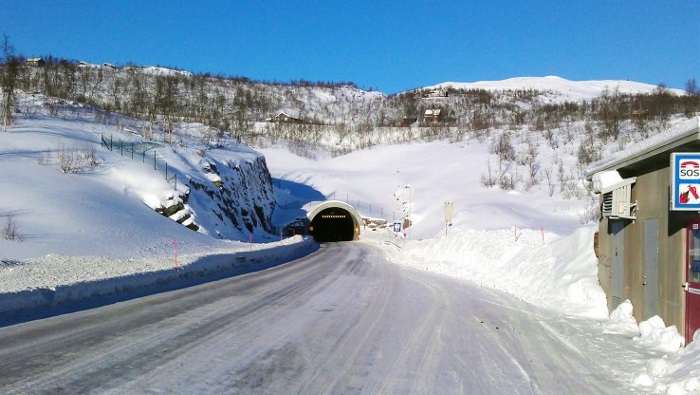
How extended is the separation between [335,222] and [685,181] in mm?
66838

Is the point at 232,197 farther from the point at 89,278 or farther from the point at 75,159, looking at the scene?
the point at 89,278

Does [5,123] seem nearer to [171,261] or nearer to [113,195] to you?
[113,195]

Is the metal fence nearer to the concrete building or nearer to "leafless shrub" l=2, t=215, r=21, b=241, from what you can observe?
"leafless shrub" l=2, t=215, r=21, b=241

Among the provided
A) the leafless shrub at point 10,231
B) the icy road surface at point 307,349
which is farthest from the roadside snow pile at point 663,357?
the leafless shrub at point 10,231

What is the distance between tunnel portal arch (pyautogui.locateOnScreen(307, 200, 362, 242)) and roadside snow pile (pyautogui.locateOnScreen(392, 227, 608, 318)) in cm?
3201

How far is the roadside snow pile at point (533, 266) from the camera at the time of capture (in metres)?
13.2

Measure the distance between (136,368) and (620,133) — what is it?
233 feet

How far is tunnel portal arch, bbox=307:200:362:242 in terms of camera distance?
199ft

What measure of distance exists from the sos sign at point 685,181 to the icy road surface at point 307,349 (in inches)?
93.1

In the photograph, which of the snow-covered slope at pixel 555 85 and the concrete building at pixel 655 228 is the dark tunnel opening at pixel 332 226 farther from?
the snow-covered slope at pixel 555 85

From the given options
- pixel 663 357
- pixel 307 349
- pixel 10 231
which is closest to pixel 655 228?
pixel 663 357

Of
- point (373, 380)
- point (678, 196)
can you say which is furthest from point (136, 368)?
point (678, 196)

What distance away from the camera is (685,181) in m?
8.32

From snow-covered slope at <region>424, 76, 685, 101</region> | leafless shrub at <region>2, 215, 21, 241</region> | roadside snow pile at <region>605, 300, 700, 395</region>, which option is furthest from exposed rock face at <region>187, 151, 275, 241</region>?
snow-covered slope at <region>424, 76, 685, 101</region>
